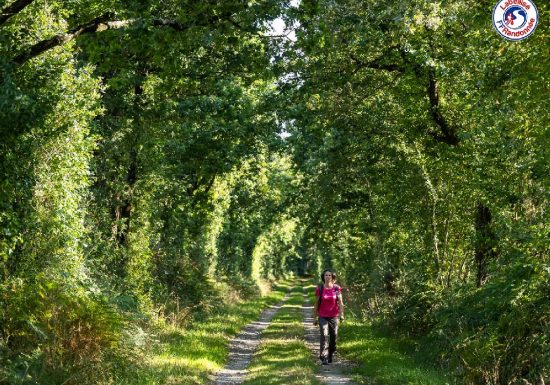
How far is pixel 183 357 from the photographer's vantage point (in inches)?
502

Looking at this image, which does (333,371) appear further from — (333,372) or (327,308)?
(327,308)

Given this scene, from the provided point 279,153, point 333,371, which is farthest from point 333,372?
point 279,153

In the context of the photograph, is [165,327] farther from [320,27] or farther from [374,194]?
[320,27]

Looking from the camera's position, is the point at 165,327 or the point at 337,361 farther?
the point at 165,327

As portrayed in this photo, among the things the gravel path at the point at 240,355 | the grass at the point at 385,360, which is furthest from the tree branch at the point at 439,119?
the gravel path at the point at 240,355

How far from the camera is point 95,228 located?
13.9 meters

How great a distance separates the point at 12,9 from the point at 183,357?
813 centimetres

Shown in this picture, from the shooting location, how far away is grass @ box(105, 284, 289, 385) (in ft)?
32.2

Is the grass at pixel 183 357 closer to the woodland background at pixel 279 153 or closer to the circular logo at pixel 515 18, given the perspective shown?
the woodland background at pixel 279 153

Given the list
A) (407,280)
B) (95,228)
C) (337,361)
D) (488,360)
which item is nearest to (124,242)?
(95,228)

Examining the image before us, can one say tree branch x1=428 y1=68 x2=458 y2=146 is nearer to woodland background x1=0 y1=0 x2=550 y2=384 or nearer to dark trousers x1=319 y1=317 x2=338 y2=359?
woodland background x1=0 y1=0 x2=550 y2=384

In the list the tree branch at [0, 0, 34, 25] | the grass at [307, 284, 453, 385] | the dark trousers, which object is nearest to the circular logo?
the grass at [307, 284, 453, 385]

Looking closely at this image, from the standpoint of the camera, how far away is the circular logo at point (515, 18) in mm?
8805

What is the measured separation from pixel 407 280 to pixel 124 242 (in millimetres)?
8507
